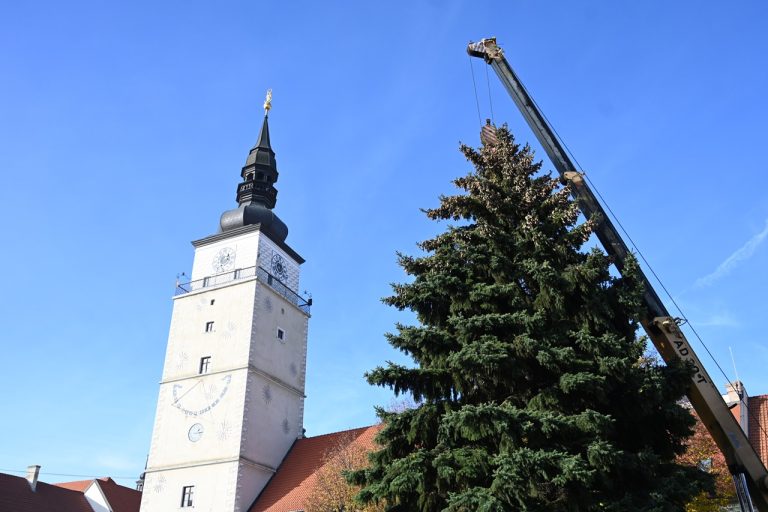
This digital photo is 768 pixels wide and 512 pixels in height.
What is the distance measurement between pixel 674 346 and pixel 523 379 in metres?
3.77

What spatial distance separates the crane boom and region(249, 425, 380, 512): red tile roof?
49.6ft

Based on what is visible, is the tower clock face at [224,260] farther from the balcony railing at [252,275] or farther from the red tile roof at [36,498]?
the red tile roof at [36,498]

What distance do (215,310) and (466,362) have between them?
74.3 feet

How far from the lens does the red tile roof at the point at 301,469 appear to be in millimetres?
28391

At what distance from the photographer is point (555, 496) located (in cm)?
1181

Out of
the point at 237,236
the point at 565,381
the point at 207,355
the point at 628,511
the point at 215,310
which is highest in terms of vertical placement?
the point at 237,236

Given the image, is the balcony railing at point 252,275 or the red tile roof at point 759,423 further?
the balcony railing at point 252,275

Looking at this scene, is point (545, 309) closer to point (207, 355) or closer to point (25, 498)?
point (207, 355)

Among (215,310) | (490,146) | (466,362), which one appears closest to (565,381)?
(466,362)

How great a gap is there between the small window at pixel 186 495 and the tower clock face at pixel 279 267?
34.9 ft

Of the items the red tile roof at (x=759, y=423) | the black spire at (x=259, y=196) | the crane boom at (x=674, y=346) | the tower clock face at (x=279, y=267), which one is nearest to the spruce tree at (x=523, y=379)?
the crane boom at (x=674, y=346)

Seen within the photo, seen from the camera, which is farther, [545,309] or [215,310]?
[215,310]

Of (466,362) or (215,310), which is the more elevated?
(215,310)

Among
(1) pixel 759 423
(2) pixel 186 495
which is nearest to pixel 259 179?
(2) pixel 186 495
